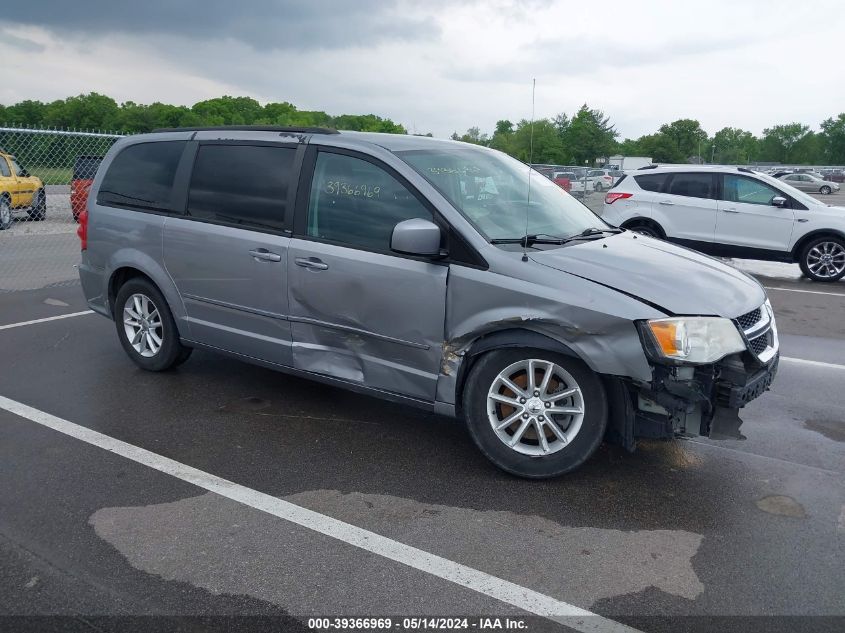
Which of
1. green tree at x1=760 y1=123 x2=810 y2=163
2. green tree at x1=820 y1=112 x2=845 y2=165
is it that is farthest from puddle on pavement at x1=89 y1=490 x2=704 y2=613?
green tree at x1=760 y1=123 x2=810 y2=163

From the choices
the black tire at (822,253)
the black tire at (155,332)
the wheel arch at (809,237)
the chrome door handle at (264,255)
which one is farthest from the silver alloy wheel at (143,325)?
the black tire at (822,253)

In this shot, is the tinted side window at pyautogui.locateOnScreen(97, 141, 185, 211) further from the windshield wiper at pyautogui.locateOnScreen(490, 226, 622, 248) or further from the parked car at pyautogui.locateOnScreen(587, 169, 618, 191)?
the parked car at pyautogui.locateOnScreen(587, 169, 618, 191)

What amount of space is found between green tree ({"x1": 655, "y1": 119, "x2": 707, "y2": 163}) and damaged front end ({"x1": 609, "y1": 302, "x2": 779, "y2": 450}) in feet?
264

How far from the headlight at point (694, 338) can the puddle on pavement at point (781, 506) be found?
825mm

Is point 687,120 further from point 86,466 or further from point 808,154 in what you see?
point 86,466

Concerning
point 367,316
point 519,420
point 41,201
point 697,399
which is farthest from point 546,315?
point 41,201

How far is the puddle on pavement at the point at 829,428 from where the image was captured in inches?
189

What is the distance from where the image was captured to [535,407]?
13.0 ft

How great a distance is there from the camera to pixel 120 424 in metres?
4.84

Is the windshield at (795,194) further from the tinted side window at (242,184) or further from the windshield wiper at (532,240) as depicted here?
the tinted side window at (242,184)

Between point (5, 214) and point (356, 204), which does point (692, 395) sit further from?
point (5, 214)

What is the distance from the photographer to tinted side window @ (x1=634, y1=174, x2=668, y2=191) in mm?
12141

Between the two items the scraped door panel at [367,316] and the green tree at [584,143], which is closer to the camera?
the scraped door panel at [367,316]

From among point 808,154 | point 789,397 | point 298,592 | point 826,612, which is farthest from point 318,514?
point 808,154
